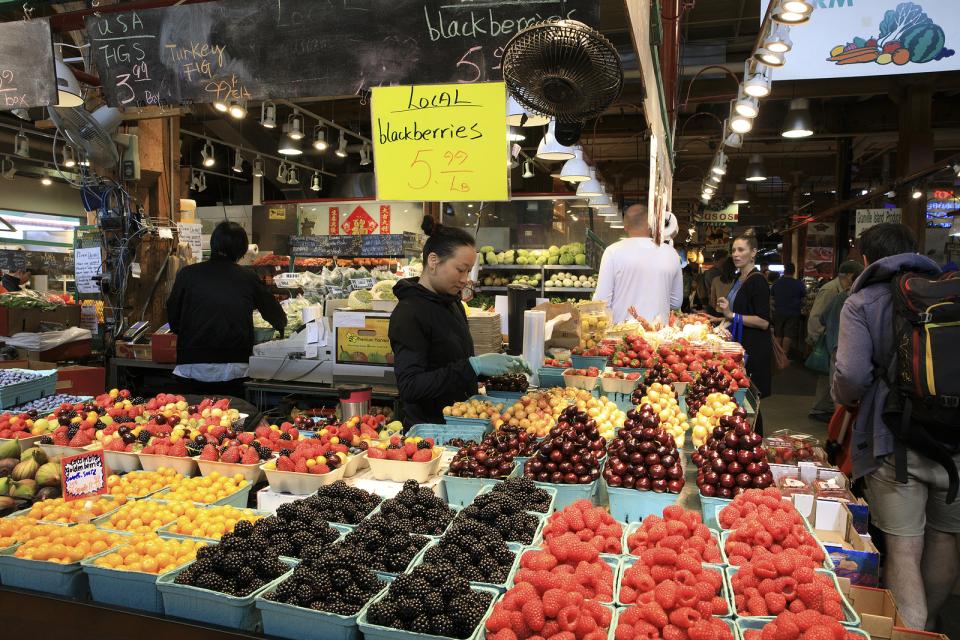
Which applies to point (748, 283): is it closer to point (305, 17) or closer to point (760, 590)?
point (305, 17)

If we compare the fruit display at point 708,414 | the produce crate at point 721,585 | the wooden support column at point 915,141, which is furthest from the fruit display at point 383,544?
the wooden support column at point 915,141

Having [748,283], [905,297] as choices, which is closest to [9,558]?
[905,297]

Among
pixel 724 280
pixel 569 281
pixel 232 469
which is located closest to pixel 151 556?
pixel 232 469

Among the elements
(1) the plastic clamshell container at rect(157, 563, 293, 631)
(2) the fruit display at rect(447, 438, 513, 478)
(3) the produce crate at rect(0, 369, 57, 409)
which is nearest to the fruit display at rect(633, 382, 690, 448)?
(2) the fruit display at rect(447, 438, 513, 478)

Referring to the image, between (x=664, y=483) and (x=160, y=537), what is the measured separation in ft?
5.64

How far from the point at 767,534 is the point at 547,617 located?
81 cm

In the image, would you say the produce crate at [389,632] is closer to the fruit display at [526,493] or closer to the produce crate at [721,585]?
the produce crate at [721,585]

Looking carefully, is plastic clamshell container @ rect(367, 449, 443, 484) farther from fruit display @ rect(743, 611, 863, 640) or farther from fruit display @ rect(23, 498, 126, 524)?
fruit display @ rect(743, 611, 863, 640)

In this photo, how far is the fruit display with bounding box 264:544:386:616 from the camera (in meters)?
1.65

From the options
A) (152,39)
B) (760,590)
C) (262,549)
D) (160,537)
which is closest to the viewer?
(760,590)

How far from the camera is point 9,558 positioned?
6.57ft

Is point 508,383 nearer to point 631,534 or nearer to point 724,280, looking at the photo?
point 631,534

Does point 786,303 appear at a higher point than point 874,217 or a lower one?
lower

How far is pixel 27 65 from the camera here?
378 centimetres
